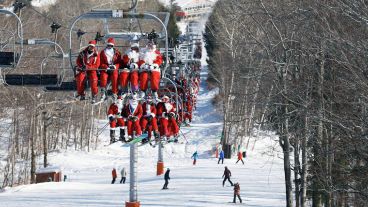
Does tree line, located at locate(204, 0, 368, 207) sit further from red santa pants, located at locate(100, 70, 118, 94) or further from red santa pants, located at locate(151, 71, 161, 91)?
red santa pants, located at locate(100, 70, 118, 94)

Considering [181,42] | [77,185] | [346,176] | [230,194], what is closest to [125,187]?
[77,185]

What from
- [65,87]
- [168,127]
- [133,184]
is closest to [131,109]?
[168,127]

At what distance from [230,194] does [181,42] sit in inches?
301

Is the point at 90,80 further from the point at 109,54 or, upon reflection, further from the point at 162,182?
the point at 162,182

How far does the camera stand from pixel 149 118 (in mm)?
17734

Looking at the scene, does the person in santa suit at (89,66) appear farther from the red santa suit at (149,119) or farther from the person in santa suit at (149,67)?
the red santa suit at (149,119)

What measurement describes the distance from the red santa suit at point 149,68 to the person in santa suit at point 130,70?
0.42 ft

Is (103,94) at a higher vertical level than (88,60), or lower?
lower

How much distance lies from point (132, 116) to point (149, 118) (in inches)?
22.3

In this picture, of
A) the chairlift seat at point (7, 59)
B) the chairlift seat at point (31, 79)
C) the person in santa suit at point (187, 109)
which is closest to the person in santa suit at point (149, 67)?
the chairlift seat at point (7, 59)

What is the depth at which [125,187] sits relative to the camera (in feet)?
120

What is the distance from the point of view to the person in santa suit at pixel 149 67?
15.3 meters

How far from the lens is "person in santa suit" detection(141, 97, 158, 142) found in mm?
17625

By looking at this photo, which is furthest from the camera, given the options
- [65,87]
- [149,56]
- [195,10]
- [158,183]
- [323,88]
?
[195,10]
